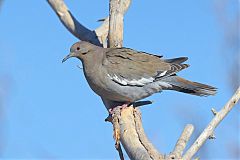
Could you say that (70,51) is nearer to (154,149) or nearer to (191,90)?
(191,90)

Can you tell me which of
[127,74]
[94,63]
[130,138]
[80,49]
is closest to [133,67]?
[127,74]

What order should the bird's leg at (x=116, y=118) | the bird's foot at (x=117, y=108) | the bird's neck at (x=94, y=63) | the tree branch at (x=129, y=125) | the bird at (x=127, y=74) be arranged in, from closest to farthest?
the tree branch at (x=129, y=125) → the bird's leg at (x=116, y=118) → the bird's foot at (x=117, y=108) → the bird at (x=127, y=74) → the bird's neck at (x=94, y=63)

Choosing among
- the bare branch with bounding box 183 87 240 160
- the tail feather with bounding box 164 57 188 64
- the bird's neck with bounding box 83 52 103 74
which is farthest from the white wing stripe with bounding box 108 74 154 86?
the bare branch with bounding box 183 87 240 160

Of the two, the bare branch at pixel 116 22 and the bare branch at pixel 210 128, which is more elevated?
the bare branch at pixel 116 22

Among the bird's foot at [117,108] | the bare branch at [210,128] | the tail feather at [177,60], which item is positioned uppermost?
the tail feather at [177,60]

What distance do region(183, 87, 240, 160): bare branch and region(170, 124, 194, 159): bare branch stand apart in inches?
2.1

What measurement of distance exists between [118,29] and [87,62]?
0.36 meters

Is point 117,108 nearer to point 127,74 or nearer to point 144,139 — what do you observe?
point 127,74

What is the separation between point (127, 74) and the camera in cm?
423

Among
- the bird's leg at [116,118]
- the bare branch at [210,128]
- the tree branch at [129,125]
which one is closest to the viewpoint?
the bare branch at [210,128]

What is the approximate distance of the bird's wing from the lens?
165 inches

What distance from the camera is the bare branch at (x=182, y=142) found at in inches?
111

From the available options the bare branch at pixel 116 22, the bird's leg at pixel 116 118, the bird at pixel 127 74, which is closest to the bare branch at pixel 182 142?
the bird's leg at pixel 116 118

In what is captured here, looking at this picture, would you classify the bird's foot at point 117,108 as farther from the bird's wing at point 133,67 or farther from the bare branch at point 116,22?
the bare branch at point 116,22
